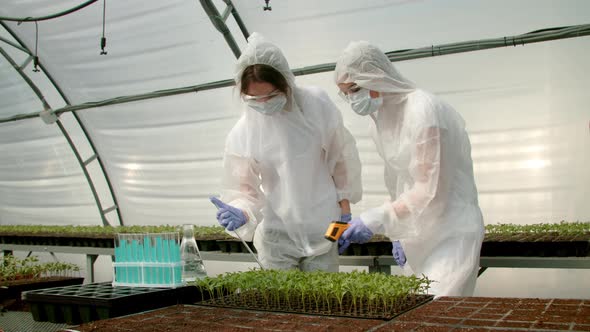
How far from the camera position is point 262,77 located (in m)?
2.39

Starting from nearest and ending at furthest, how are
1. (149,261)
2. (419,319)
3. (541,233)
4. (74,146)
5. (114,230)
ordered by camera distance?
(419,319) < (149,261) < (541,233) < (114,230) < (74,146)

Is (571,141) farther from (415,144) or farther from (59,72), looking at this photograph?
(59,72)

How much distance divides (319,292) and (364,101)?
0.99 m

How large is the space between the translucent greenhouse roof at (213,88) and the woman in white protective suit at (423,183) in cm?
178

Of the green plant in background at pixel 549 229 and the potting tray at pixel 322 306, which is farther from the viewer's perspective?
the green plant in background at pixel 549 229

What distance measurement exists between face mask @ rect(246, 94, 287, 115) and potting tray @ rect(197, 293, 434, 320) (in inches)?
33.1

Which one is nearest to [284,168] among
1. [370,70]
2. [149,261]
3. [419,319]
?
[370,70]

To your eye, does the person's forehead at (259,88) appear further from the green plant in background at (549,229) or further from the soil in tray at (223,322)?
the green plant in background at (549,229)

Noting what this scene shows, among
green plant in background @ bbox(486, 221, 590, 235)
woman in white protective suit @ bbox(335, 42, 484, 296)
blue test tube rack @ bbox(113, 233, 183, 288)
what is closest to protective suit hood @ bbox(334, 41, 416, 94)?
woman in white protective suit @ bbox(335, 42, 484, 296)

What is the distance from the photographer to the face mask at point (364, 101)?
8.05ft

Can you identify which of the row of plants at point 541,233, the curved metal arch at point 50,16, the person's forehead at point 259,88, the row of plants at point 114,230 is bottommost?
the row of plants at point 541,233

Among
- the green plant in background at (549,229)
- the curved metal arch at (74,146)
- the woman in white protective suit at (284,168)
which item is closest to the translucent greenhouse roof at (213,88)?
the curved metal arch at (74,146)

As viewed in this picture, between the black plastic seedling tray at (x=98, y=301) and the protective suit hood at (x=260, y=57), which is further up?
the protective suit hood at (x=260, y=57)

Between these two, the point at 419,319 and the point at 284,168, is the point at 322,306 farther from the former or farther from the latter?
the point at 284,168
